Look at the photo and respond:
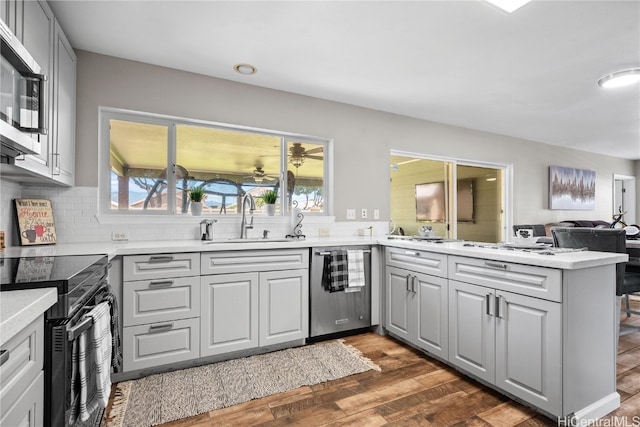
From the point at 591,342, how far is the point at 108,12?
3.50 m

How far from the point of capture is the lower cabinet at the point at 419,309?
7.98ft

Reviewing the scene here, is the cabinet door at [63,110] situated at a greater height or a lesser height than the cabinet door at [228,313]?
greater

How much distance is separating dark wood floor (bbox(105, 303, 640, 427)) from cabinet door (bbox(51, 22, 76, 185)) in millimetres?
1796

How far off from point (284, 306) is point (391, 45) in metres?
2.22

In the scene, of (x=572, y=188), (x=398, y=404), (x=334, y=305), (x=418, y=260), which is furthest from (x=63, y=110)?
(x=572, y=188)

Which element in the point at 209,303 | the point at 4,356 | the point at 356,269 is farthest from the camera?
the point at 356,269

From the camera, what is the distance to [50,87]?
1.97 m

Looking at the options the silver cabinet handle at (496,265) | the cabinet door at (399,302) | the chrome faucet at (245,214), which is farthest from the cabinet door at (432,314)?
the chrome faucet at (245,214)

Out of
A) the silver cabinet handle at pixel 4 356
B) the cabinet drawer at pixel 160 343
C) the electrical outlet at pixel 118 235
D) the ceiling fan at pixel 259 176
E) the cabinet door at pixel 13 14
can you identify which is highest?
the cabinet door at pixel 13 14

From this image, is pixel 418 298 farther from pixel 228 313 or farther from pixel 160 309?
pixel 160 309

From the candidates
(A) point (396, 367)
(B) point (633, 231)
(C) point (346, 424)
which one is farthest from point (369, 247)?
(B) point (633, 231)

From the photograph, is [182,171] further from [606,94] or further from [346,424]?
[606,94]

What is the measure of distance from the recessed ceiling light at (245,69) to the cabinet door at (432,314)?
2.26m

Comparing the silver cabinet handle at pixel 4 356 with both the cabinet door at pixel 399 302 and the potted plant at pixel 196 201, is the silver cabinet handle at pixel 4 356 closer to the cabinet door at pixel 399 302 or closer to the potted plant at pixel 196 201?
the potted plant at pixel 196 201
